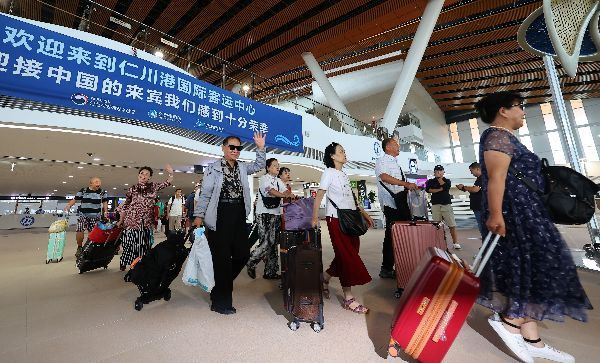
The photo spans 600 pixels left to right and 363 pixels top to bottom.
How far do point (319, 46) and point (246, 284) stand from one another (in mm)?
12812

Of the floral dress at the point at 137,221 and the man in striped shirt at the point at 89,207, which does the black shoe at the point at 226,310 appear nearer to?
the floral dress at the point at 137,221

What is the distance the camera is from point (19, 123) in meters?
5.00

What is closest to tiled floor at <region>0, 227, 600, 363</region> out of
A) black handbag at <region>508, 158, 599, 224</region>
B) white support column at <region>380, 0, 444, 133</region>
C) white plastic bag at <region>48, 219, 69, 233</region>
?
black handbag at <region>508, 158, 599, 224</region>

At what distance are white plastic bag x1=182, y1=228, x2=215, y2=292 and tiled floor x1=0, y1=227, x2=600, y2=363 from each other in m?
0.25

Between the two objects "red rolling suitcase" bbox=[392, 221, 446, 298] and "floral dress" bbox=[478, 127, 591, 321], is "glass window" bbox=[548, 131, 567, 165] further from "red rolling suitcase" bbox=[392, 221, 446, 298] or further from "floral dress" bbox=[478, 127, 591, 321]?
"floral dress" bbox=[478, 127, 591, 321]

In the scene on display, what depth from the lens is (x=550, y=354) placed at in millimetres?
1283

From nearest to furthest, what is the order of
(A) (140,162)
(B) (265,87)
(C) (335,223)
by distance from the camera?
1. (C) (335,223)
2. (A) (140,162)
3. (B) (265,87)

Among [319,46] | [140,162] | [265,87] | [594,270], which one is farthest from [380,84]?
[594,270]

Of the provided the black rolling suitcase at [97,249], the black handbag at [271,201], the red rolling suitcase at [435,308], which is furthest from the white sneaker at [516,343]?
the black rolling suitcase at [97,249]

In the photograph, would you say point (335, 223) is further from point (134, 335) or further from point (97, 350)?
point (97, 350)

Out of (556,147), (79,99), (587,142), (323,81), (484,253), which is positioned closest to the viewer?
(484,253)

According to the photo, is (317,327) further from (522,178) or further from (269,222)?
(269,222)

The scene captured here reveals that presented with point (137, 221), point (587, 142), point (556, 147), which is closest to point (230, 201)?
point (137, 221)

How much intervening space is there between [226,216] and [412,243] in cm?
159
